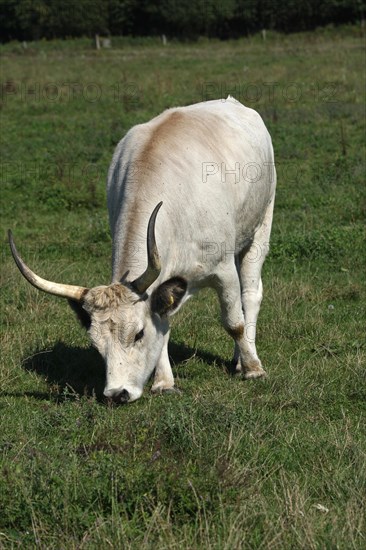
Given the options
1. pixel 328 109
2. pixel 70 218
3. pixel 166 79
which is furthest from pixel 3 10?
pixel 70 218

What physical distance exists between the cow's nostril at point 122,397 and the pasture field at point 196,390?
0.15 m

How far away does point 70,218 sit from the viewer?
12.7 metres

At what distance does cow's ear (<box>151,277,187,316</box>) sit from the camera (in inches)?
242

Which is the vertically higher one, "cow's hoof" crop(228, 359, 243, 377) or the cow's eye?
the cow's eye

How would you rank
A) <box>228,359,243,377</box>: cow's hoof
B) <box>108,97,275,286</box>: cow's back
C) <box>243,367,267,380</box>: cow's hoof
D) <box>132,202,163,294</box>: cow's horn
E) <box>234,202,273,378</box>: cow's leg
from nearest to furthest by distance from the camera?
1. <box>132,202,163,294</box>: cow's horn
2. <box>108,97,275,286</box>: cow's back
3. <box>243,367,267,380</box>: cow's hoof
4. <box>228,359,243,377</box>: cow's hoof
5. <box>234,202,273,378</box>: cow's leg

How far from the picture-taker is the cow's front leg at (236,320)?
725cm

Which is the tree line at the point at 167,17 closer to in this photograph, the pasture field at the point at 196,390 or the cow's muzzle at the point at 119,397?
the pasture field at the point at 196,390

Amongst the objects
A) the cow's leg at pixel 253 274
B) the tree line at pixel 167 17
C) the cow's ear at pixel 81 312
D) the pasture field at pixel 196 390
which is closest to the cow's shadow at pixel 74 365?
the pasture field at pixel 196 390

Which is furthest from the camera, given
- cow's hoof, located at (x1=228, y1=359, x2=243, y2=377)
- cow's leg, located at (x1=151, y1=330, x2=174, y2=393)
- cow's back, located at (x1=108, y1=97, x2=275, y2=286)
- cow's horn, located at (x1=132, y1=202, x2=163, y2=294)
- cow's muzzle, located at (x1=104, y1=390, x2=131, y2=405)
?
cow's hoof, located at (x1=228, y1=359, x2=243, y2=377)

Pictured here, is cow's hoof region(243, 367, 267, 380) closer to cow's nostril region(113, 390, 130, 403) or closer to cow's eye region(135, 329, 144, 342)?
cow's eye region(135, 329, 144, 342)

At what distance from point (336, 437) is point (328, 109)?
1337 cm

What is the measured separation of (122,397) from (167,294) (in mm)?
743

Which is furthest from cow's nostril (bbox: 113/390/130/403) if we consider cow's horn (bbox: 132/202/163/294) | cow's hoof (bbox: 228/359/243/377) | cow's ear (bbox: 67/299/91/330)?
cow's hoof (bbox: 228/359/243/377)

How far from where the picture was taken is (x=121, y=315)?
234 inches
